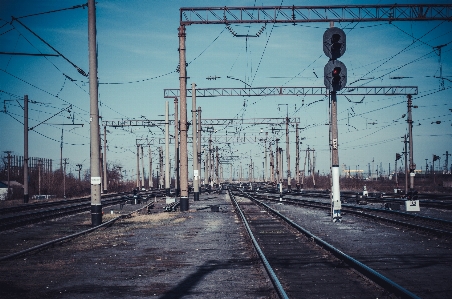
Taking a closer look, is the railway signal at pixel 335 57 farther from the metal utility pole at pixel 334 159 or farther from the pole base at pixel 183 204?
the pole base at pixel 183 204

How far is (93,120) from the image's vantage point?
19.9 metres

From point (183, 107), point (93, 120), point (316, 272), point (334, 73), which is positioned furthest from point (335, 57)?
point (183, 107)

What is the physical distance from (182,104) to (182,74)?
5.86 feet

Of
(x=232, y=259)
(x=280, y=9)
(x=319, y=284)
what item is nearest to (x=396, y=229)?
(x=232, y=259)

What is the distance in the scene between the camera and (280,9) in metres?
23.9

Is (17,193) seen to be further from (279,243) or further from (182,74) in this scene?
(279,243)

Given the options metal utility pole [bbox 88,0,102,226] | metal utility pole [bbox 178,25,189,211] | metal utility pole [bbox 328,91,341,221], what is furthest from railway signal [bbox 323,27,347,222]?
metal utility pole [bbox 178,25,189,211]

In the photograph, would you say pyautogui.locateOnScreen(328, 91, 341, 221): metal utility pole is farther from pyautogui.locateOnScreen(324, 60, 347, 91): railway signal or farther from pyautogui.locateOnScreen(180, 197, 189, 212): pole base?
pyautogui.locateOnScreen(180, 197, 189, 212): pole base

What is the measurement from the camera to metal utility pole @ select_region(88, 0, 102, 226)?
19.8 metres

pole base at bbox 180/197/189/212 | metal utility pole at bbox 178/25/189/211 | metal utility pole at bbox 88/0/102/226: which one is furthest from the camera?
pole base at bbox 180/197/189/212

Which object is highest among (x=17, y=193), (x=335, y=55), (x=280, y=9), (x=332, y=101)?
(x=280, y=9)

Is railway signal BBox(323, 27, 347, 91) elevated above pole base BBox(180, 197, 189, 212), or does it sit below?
above

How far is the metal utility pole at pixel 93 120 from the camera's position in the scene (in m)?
19.8

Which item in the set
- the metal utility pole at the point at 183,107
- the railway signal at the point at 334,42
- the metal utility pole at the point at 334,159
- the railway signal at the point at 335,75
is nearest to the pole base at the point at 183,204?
the metal utility pole at the point at 183,107
